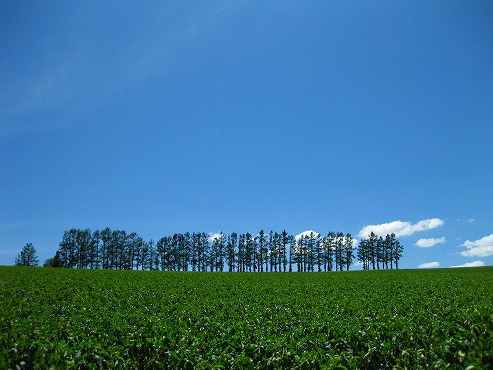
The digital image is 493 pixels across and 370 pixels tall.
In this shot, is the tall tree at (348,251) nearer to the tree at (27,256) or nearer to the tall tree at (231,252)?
the tall tree at (231,252)

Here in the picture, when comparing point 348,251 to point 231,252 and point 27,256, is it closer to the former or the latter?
point 231,252

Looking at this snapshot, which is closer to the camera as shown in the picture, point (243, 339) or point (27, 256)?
point (243, 339)

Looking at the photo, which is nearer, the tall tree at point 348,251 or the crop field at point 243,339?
the crop field at point 243,339

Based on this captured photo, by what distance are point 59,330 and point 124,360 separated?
13.0 feet

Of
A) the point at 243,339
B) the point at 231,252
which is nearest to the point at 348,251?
the point at 231,252

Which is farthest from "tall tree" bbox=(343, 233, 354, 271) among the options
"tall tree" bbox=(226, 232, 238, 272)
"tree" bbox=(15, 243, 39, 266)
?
"tree" bbox=(15, 243, 39, 266)

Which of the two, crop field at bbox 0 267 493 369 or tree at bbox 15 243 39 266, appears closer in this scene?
crop field at bbox 0 267 493 369

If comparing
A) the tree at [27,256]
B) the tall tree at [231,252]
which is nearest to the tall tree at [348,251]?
the tall tree at [231,252]

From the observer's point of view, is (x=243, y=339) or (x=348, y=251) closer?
(x=243, y=339)

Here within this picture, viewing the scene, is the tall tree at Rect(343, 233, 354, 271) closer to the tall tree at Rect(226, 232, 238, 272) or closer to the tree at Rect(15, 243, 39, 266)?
the tall tree at Rect(226, 232, 238, 272)

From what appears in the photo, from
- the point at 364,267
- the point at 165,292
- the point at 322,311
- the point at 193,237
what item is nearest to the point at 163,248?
the point at 193,237

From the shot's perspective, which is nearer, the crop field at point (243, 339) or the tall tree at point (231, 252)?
the crop field at point (243, 339)

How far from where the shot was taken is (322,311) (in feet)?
54.5

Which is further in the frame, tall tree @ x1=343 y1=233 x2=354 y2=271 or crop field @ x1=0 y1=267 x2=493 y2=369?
tall tree @ x1=343 y1=233 x2=354 y2=271
